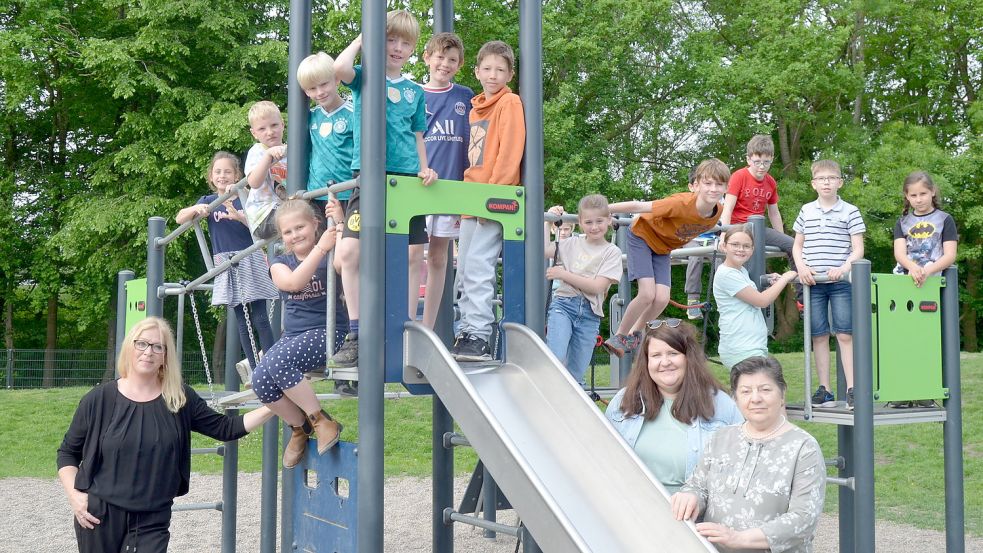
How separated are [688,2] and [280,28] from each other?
31.0 ft

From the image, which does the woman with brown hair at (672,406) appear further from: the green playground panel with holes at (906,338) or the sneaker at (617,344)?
the sneaker at (617,344)

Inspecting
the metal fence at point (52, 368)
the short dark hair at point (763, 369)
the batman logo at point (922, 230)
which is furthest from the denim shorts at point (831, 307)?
the metal fence at point (52, 368)

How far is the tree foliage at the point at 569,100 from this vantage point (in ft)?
64.0

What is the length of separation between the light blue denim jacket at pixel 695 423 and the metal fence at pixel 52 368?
16.0 metres

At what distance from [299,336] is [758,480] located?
221cm

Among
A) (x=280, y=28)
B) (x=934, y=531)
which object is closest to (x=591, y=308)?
(x=934, y=531)

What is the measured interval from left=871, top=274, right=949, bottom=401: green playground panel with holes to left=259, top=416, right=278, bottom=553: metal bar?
10.6 ft

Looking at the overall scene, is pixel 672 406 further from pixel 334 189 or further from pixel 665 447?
pixel 334 189

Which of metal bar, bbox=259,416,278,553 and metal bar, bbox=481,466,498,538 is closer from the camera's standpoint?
metal bar, bbox=259,416,278,553

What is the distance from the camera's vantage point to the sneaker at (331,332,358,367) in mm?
4371

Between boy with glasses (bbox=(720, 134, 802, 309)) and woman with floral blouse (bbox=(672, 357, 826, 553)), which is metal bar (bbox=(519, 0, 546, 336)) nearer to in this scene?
woman with floral blouse (bbox=(672, 357, 826, 553))

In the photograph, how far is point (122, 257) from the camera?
19.7 meters

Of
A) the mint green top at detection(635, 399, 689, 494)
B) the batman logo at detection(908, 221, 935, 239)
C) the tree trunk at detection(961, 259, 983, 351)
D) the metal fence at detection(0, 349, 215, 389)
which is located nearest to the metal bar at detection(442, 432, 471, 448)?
the mint green top at detection(635, 399, 689, 494)

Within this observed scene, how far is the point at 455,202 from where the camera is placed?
14.7ft
